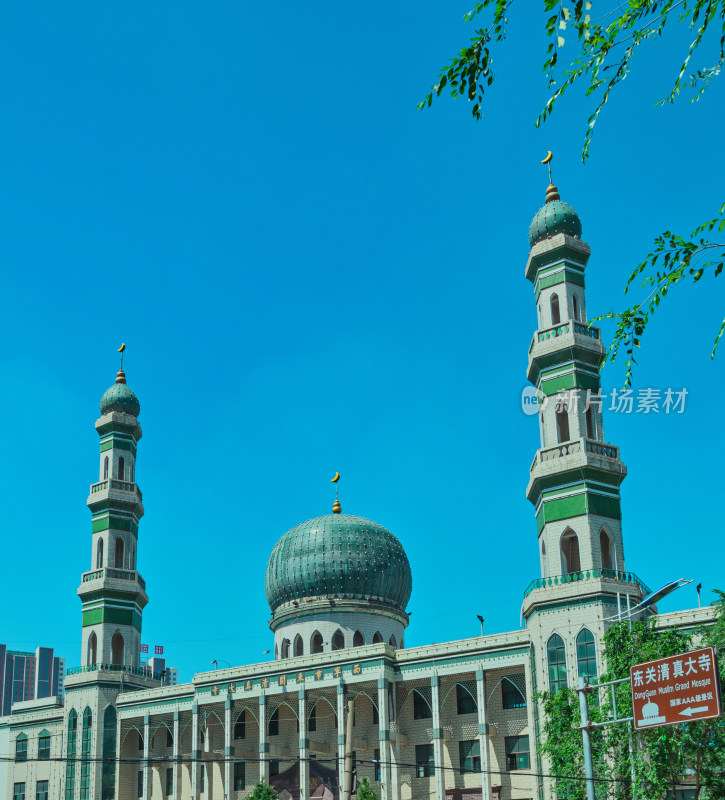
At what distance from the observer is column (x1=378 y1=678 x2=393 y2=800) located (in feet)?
188

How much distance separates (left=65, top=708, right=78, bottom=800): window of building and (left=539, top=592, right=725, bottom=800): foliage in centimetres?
3875

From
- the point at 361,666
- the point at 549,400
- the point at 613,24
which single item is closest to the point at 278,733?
the point at 361,666

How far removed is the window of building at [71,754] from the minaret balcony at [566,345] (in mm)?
38465

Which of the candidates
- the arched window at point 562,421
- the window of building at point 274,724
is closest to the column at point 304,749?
the window of building at point 274,724

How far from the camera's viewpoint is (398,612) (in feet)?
236

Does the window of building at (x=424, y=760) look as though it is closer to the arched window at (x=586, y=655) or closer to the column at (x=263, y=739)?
the column at (x=263, y=739)

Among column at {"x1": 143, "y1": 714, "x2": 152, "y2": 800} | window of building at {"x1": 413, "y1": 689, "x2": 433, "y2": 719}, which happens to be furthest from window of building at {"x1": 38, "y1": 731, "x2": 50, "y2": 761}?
window of building at {"x1": 413, "y1": 689, "x2": 433, "y2": 719}

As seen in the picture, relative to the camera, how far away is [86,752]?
69250 millimetres

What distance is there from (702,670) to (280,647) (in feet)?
159

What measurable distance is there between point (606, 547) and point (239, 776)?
90.3 ft

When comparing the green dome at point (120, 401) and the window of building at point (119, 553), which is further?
the green dome at point (120, 401)

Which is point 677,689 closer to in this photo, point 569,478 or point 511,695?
point 569,478

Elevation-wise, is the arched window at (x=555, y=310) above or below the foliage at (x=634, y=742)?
above

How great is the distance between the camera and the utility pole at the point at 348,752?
57.2 metres
